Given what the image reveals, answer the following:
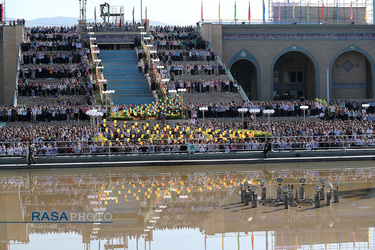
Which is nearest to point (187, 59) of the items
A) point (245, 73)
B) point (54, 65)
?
point (54, 65)

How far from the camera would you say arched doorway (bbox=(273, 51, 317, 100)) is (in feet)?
193

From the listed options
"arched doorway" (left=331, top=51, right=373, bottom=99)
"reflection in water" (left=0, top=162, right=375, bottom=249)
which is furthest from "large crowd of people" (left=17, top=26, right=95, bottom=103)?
"arched doorway" (left=331, top=51, right=373, bottom=99)

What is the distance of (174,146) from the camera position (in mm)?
27766

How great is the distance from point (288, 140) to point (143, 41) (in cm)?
2407

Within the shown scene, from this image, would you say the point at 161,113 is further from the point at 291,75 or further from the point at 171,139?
the point at 291,75

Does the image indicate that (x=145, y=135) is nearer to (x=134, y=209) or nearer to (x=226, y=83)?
(x=134, y=209)

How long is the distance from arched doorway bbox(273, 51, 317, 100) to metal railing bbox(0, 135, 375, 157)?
29633 mm

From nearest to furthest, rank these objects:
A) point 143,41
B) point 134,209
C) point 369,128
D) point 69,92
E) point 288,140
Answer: point 134,209
point 288,140
point 369,128
point 69,92
point 143,41

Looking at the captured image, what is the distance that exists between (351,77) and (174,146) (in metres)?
33.7

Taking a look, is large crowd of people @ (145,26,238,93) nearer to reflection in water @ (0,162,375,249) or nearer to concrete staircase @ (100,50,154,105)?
concrete staircase @ (100,50,154,105)

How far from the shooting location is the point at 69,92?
41000mm

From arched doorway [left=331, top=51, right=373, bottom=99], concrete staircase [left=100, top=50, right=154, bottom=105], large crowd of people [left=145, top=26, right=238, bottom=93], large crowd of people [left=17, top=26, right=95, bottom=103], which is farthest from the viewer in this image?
arched doorway [left=331, top=51, right=373, bottom=99]

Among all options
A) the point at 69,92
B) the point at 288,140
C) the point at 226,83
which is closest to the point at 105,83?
the point at 69,92

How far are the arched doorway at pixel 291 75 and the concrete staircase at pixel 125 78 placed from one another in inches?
643
